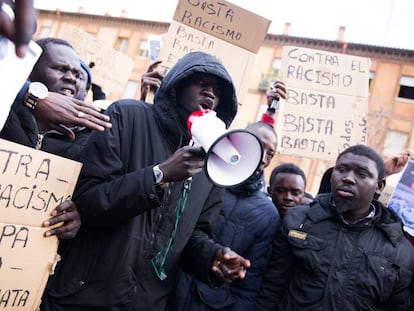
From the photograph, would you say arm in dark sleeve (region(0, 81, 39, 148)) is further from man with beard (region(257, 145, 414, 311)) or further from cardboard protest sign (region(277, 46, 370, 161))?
cardboard protest sign (region(277, 46, 370, 161))

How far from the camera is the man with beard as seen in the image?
81.4 inches

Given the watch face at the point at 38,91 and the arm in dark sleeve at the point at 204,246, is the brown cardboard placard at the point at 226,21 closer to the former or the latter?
the arm in dark sleeve at the point at 204,246

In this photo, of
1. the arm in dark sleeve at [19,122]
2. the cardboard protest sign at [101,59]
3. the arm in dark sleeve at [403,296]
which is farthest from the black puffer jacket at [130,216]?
the cardboard protest sign at [101,59]

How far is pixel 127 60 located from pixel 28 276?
3.49 m

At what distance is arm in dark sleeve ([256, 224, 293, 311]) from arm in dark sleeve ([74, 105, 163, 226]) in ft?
3.59

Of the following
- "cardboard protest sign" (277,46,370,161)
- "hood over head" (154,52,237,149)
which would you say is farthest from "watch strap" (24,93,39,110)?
"cardboard protest sign" (277,46,370,161)

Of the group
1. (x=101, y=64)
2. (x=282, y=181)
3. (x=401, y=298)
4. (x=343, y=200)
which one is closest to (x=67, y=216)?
(x=343, y=200)

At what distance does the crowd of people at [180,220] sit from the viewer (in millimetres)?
1605

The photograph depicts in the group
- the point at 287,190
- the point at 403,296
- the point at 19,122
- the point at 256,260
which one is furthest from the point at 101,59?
the point at 403,296

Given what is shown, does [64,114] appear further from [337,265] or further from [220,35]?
[220,35]

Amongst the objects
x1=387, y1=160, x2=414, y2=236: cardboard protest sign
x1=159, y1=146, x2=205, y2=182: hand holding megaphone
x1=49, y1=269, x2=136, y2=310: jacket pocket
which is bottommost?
x1=49, y1=269, x2=136, y2=310: jacket pocket

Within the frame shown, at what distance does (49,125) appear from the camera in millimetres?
1649

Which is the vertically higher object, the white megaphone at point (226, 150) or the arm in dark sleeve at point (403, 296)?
the white megaphone at point (226, 150)

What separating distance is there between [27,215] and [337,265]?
5.24ft
